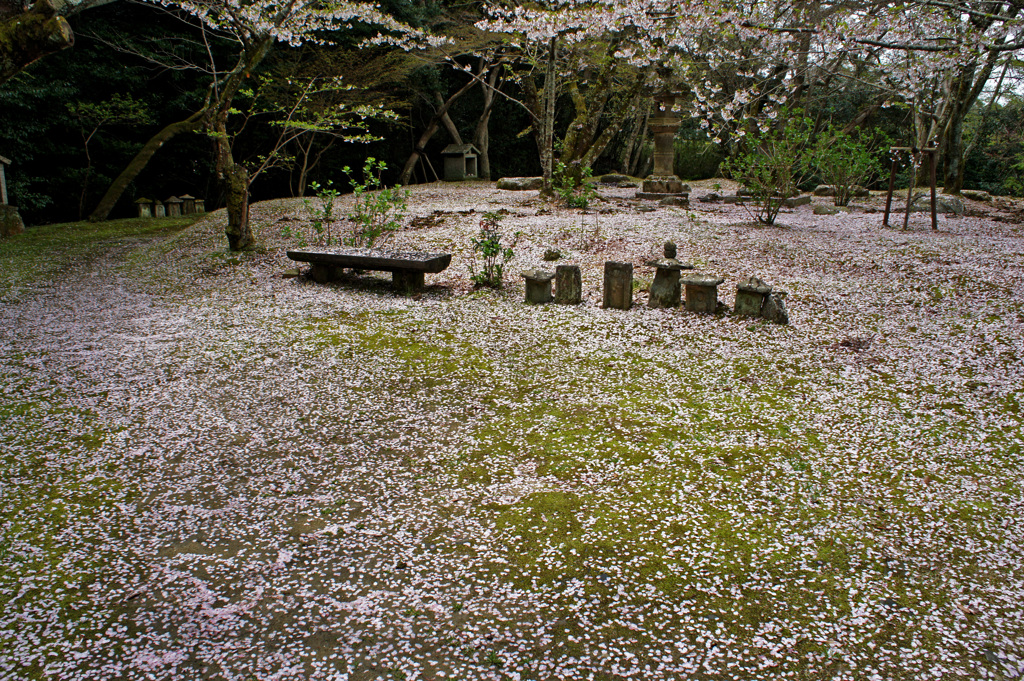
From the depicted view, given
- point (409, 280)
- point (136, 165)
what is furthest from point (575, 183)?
point (136, 165)

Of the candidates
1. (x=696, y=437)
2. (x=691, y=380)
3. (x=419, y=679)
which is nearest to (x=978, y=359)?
(x=691, y=380)

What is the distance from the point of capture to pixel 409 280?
668 cm

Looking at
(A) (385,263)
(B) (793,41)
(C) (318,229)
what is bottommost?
(A) (385,263)

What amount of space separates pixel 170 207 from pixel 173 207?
6cm

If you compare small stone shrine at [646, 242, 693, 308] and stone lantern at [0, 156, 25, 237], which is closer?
small stone shrine at [646, 242, 693, 308]

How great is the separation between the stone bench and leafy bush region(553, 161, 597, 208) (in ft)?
17.0

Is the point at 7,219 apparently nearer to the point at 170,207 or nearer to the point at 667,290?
the point at 170,207

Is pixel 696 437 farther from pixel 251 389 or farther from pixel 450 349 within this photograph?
pixel 251 389

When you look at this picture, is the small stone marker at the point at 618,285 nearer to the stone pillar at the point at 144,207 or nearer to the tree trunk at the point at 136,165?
Answer: the tree trunk at the point at 136,165

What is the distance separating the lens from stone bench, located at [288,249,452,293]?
252 inches

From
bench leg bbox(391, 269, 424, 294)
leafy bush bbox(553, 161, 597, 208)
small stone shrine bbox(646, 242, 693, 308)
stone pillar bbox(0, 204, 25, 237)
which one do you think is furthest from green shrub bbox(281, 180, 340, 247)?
stone pillar bbox(0, 204, 25, 237)

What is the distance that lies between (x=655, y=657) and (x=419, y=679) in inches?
31.0

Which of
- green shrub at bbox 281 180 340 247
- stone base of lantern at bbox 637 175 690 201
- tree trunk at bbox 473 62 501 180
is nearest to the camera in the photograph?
green shrub at bbox 281 180 340 247

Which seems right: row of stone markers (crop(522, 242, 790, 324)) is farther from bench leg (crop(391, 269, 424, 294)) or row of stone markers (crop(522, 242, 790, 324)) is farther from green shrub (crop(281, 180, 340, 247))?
green shrub (crop(281, 180, 340, 247))
